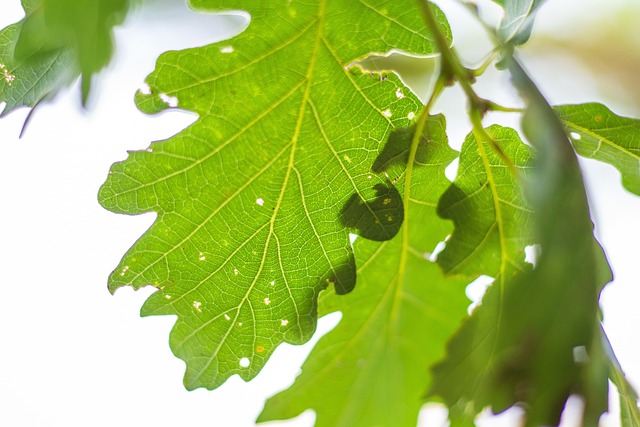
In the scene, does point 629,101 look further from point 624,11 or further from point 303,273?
point 303,273

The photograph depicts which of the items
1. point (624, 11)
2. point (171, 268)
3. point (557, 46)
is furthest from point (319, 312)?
point (624, 11)

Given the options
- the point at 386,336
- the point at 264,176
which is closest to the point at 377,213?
the point at 264,176

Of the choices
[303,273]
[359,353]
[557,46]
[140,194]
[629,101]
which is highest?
[557,46]

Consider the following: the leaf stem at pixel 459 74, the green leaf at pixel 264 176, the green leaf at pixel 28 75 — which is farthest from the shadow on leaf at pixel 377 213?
the green leaf at pixel 28 75

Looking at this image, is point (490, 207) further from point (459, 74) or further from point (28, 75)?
point (28, 75)

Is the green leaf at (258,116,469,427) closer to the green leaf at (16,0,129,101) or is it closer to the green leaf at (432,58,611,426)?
the green leaf at (432,58,611,426)

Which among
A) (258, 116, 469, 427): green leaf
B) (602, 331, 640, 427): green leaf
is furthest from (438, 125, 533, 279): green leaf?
(602, 331, 640, 427): green leaf
